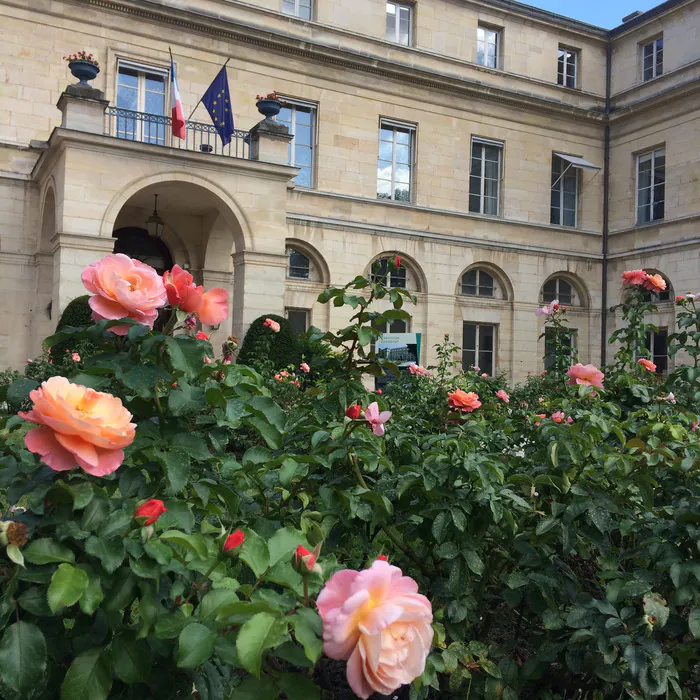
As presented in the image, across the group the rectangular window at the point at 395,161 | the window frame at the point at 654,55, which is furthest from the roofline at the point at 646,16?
the rectangular window at the point at 395,161

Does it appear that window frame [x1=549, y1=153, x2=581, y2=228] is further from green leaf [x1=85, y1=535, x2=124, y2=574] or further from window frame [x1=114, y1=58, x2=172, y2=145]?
green leaf [x1=85, y1=535, x2=124, y2=574]

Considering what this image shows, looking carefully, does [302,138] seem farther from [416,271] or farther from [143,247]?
[143,247]

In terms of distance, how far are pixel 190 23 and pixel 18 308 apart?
7.65 m

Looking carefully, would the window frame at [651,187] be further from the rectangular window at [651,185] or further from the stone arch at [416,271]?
the stone arch at [416,271]

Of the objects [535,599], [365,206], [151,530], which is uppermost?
[365,206]

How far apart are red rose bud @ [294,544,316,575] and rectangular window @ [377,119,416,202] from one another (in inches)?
710

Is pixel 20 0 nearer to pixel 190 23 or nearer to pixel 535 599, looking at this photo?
pixel 190 23

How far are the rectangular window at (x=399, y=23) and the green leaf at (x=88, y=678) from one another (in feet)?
66.2

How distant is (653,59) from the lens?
21.4m

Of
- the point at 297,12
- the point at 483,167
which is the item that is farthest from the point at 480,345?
the point at 297,12

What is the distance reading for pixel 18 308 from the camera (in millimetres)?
14438

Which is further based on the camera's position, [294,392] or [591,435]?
[294,392]

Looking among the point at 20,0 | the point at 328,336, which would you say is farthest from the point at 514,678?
the point at 20,0

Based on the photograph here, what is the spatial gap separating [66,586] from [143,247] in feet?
53.7
